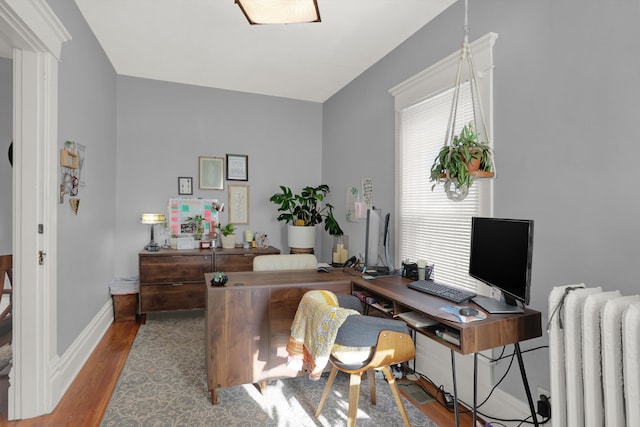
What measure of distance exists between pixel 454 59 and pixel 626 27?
1.02 metres

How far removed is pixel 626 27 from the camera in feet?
5.12

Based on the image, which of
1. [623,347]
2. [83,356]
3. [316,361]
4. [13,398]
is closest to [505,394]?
[623,347]

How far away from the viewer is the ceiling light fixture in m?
2.09

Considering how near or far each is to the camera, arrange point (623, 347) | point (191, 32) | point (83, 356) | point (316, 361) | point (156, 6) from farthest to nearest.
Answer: point (191, 32) → point (83, 356) → point (156, 6) → point (316, 361) → point (623, 347)

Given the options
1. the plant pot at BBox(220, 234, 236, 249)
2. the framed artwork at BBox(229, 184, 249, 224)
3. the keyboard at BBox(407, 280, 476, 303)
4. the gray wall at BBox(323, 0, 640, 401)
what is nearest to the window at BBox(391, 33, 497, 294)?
the gray wall at BBox(323, 0, 640, 401)

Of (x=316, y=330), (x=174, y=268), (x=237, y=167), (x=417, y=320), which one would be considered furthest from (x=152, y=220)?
(x=417, y=320)

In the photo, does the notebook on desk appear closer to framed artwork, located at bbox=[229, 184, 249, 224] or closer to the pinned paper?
the pinned paper

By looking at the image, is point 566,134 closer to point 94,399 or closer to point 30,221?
point 30,221

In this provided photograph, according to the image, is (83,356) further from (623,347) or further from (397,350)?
(623,347)

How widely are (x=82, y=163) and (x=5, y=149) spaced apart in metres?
1.42

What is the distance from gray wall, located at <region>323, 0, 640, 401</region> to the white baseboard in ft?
9.39

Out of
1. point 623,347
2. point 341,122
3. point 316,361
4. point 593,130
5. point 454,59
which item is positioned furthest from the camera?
point 341,122

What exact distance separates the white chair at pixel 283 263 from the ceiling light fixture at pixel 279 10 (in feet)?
6.01

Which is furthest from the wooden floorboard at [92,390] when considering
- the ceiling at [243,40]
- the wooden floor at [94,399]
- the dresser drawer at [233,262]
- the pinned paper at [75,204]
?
the ceiling at [243,40]
